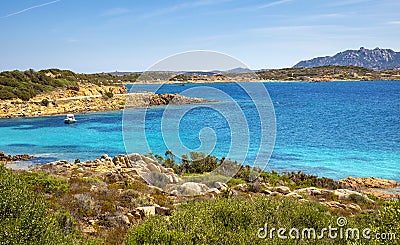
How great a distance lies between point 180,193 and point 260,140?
77.4 feet

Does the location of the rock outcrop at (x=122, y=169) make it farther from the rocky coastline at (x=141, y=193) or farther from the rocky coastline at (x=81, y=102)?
the rocky coastline at (x=81, y=102)

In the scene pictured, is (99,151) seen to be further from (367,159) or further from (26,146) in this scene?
(367,159)

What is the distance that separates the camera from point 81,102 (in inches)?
2766

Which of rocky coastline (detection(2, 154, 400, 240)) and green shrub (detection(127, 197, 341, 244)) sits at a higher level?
green shrub (detection(127, 197, 341, 244))

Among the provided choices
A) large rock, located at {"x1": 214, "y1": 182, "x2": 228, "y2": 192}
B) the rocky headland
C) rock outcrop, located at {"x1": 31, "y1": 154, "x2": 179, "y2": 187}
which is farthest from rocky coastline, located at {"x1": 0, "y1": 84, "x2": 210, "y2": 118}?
large rock, located at {"x1": 214, "y1": 182, "x2": 228, "y2": 192}

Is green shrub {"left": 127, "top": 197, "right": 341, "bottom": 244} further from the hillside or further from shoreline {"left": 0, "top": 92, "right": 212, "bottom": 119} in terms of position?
the hillside

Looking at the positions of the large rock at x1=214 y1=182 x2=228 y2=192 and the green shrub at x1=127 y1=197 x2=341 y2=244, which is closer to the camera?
the green shrub at x1=127 y1=197 x2=341 y2=244

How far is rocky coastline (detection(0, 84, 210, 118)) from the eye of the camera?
60875mm

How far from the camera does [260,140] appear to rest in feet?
129

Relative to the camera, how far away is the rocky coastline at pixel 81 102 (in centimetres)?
6088

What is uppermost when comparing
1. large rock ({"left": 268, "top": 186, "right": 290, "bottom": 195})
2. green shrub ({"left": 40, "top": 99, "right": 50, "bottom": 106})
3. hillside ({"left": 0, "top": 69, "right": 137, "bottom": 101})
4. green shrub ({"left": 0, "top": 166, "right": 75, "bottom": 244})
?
hillside ({"left": 0, "top": 69, "right": 137, "bottom": 101})

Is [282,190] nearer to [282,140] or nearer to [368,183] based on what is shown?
[368,183]

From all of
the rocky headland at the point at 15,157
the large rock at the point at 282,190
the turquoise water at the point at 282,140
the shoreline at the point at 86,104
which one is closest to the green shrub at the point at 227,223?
the large rock at the point at 282,190

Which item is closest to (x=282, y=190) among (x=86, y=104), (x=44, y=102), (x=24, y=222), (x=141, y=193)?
(x=141, y=193)
